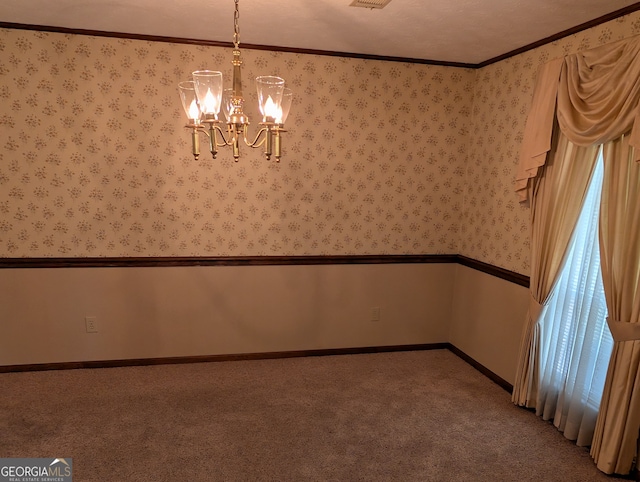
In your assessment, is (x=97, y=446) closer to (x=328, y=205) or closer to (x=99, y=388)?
(x=99, y=388)

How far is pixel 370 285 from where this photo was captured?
393 centimetres

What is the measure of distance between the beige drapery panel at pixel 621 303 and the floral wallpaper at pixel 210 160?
166cm

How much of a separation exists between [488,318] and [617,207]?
5.02 feet

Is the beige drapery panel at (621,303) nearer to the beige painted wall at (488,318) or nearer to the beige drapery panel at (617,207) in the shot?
the beige drapery panel at (617,207)

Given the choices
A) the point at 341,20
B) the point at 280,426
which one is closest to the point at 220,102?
the point at 341,20

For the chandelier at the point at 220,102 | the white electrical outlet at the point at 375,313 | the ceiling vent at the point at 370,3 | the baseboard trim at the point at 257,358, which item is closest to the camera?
the chandelier at the point at 220,102

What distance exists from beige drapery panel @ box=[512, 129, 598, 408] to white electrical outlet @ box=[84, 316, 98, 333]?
3214 mm

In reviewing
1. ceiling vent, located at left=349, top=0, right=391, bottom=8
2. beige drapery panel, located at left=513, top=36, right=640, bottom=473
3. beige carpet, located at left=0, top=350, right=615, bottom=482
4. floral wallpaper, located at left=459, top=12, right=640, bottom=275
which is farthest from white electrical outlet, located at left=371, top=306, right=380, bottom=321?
ceiling vent, located at left=349, top=0, right=391, bottom=8

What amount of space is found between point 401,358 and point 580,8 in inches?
113

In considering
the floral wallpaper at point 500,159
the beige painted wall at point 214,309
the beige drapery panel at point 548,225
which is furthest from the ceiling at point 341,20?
the beige painted wall at point 214,309

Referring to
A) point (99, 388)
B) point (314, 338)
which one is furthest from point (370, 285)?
point (99, 388)

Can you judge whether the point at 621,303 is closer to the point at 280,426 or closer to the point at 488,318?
the point at 488,318

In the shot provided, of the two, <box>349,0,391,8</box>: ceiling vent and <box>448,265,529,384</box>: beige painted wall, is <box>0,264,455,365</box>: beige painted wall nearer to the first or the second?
<box>448,265,529,384</box>: beige painted wall

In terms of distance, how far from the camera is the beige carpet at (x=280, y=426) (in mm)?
2396
